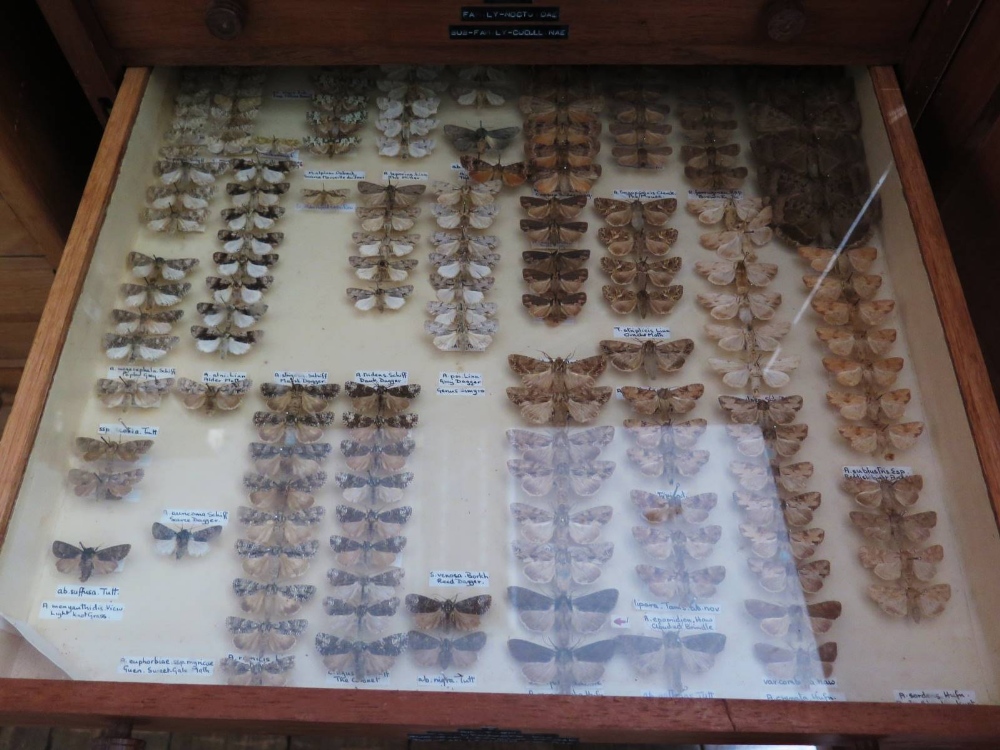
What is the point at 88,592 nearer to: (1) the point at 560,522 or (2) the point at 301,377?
(2) the point at 301,377

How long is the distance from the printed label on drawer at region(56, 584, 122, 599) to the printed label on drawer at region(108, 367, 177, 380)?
485 millimetres

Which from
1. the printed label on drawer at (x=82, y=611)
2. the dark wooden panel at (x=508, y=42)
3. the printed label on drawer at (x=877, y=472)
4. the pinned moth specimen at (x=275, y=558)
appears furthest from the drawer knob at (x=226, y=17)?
the printed label on drawer at (x=877, y=472)

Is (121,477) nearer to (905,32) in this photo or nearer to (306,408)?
(306,408)

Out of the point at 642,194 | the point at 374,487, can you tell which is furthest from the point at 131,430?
the point at 642,194

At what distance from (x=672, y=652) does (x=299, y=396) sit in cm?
96

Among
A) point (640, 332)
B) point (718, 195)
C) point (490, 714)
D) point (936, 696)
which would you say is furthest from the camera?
point (718, 195)

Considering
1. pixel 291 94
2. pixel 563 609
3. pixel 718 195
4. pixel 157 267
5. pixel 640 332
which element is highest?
pixel 291 94

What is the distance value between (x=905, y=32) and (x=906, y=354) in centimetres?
75

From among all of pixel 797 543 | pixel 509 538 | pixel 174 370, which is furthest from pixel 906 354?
pixel 174 370

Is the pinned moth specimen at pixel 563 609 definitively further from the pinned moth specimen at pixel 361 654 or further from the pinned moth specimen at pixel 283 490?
the pinned moth specimen at pixel 283 490

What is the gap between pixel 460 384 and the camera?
6.41 feet

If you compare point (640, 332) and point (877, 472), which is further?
point (640, 332)

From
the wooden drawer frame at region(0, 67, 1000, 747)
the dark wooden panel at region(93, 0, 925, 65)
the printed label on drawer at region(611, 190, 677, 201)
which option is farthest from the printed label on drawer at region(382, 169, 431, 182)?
the wooden drawer frame at region(0, 67, 1000, 747)

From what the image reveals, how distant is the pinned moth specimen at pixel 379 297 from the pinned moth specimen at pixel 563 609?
75cm
